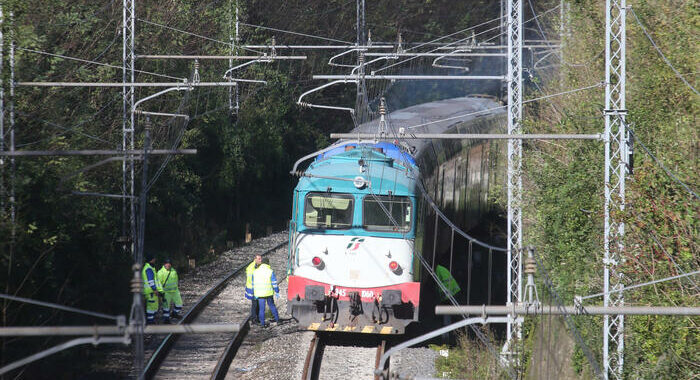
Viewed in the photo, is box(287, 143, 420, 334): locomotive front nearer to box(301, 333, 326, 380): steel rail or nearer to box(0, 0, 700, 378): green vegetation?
box(301, 333, 326, 380): steel rail

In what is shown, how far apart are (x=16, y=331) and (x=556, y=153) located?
13.1 m

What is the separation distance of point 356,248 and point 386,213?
0.75 meters

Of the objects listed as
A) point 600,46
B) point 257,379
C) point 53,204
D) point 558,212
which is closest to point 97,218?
point 53,204

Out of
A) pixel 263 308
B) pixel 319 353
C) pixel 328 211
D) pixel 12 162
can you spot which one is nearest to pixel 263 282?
pixel 263 308

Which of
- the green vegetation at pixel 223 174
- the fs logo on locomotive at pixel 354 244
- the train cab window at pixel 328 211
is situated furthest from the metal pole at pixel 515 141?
the train cab window at pixel 328 211

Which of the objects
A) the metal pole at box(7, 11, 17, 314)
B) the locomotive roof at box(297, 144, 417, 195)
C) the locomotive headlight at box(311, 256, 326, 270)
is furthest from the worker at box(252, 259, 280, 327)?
the metal pole at box(7, 11, 17, 314)

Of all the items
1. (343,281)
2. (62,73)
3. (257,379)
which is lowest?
(257,379)

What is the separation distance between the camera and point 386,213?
1524 cm

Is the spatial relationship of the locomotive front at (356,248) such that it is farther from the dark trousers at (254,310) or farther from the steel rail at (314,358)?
the dark trousers at (254,310)

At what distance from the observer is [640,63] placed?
18.4m

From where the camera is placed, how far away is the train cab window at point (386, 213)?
15.2m

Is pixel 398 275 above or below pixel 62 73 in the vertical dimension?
below

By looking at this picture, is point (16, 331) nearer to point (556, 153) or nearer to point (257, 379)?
point (257, 379)

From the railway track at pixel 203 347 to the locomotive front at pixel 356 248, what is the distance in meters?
1.58
